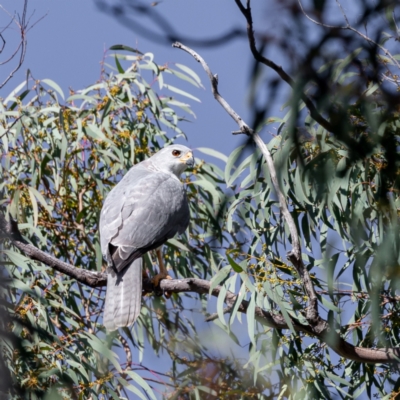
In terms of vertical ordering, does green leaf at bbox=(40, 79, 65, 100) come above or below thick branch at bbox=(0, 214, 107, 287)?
above

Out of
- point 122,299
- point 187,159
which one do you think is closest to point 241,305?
point 122,299

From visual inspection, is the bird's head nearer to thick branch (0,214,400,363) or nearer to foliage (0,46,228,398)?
foliage (0,46,228,398)

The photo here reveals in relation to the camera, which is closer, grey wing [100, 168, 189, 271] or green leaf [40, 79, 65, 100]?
grey wing [100, 168, 189, 271]

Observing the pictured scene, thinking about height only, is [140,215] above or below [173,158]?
below

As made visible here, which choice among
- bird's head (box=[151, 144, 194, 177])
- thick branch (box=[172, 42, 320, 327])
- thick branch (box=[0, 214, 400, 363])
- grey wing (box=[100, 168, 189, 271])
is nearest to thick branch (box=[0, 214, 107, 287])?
thick branch (box=[0, 214, 400, 363])

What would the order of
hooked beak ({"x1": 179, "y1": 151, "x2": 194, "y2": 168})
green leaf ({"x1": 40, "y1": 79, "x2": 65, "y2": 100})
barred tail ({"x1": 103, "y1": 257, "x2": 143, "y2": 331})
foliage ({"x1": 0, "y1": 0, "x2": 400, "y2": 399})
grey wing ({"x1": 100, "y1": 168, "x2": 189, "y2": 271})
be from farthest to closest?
hooked beak ({"x1": 179, "y1": 151, "x2": 194, "y2": 168}) < green leaf ({"x1": 40, "y1": 79, "x2": 65, "y2": 100}) < grey wing ({"x1": 100, "y1": 168, "x2": 189, "y2": 271}) < barred tail ({"x1": 103, "y1": 257, "x2": 143, "y2": 331}) < foliage ({"x1": 0, "y1": 0, "x2": 400, "y2": 399})

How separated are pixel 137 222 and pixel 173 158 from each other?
0.70 metres

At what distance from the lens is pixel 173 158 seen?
14.7 ft

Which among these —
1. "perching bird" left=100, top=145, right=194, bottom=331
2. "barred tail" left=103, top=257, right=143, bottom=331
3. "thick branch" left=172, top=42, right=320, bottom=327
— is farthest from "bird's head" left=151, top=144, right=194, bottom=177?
"thick branch" left=172, top=42, right=320, bottom=327

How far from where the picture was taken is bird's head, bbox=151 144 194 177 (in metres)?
4.47

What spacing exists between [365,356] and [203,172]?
1.99 meters

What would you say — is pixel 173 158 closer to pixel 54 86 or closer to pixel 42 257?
pixel 54 86

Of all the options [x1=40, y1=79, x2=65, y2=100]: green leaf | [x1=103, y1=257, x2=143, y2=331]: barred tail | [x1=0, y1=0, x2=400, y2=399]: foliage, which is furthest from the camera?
[x1=40, y1=79, x2=65, y2=100]: green leaf

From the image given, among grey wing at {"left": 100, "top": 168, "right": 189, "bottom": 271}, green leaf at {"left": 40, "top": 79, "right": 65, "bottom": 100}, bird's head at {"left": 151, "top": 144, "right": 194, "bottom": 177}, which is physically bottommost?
grey wing at {"left": 100, "top": 168, "right": 189, "bottom": 271}
